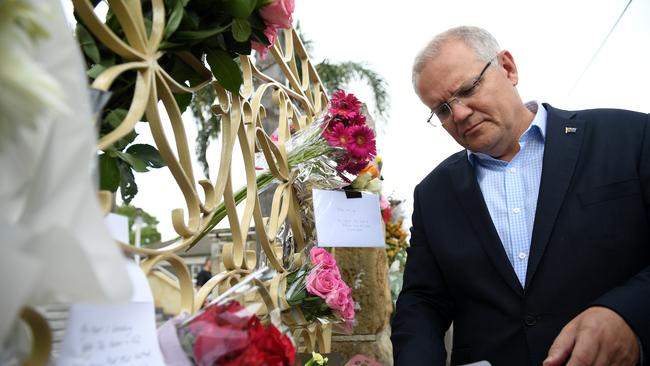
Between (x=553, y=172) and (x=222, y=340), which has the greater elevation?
(x=553, y=172)

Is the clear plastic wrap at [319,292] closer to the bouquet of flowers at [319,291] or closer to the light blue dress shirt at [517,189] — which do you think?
the bouquet of flowers at [319,291]

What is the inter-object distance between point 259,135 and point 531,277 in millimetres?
956

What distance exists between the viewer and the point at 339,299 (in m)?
1.38

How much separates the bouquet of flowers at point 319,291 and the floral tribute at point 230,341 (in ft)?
1.90

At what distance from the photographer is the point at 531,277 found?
170 cm

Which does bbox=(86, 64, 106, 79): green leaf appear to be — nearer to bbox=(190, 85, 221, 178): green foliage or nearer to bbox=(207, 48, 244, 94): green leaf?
bbox=(207, 48, 244, 94): green leaf

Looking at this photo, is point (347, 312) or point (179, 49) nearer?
point (179, 49)

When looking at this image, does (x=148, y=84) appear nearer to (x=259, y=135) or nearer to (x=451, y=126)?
(x=259, y=135)

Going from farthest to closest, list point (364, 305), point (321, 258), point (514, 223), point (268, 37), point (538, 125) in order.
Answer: point (364, 305), point (538, 125), point (514, 223), point (321, 258), point (268, 37)

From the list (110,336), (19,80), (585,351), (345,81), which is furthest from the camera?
(345,81)

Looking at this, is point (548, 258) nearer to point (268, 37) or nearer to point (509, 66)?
point (509, 66)

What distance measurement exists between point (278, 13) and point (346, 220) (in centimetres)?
70

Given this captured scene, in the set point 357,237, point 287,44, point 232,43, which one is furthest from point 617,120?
point 232,43

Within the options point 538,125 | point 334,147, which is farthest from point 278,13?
point 538,125
